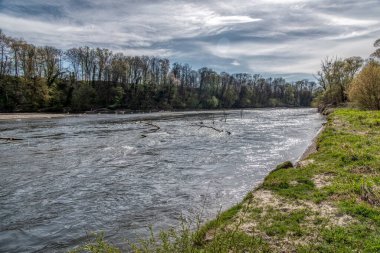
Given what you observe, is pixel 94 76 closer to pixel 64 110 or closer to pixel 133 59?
pixel 133 59

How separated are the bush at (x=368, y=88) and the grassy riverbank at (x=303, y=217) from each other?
30.7 meters

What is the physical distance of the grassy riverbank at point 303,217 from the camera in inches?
242

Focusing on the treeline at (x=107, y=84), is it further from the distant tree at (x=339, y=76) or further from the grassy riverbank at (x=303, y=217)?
the grassy riverbank at (x=303, y=217)

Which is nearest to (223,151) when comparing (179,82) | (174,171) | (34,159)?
(174,171)

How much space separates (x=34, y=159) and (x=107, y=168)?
17.3ft

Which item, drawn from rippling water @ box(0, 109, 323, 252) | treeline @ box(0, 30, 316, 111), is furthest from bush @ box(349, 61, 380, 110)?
treeline @ box(0, 30, 316, 111)

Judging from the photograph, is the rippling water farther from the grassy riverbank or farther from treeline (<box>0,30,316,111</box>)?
treeline (<box>0,30,316,111</box>)

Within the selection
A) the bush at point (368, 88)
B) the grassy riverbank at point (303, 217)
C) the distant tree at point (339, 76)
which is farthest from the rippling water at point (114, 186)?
the distant tree at point (339, 76)

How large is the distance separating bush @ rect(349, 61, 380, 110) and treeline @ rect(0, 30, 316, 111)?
7260 centimetres

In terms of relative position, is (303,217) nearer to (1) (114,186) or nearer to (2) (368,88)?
(1) (114,186)

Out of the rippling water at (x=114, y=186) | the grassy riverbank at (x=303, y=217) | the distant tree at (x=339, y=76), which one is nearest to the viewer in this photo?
the grassy riverbank at (x=303, y=217)

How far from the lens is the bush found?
38875 mm

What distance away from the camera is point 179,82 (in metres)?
144

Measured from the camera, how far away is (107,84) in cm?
11244
